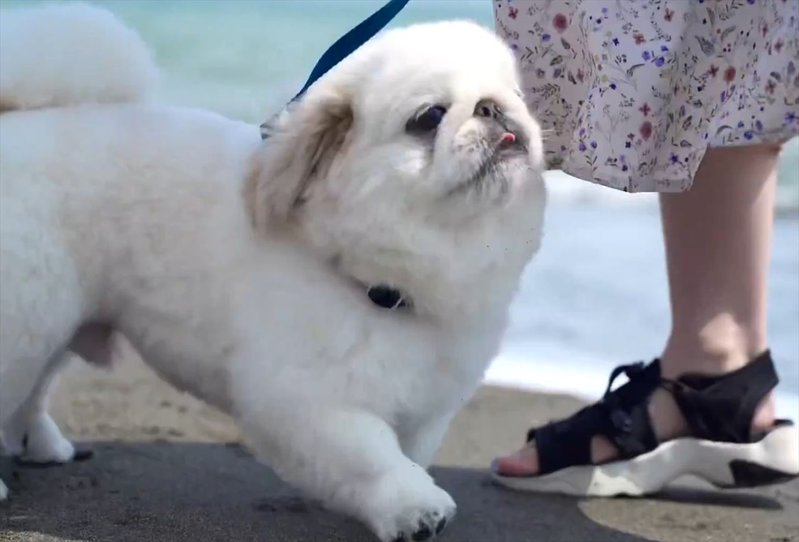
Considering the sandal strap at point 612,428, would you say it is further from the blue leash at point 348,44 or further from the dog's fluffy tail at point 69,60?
the dog's fluffy tail at point 69,60

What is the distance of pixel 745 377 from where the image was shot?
7.97ft

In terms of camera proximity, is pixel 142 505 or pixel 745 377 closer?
pixel 142 505

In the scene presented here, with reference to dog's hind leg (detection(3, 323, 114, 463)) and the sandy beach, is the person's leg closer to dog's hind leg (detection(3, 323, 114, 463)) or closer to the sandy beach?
the sandy beach

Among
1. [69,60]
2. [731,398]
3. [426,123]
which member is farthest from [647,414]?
[69,60]

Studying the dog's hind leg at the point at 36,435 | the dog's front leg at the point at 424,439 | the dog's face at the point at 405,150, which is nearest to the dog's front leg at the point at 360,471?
the dog's front leg at the point at 424,439

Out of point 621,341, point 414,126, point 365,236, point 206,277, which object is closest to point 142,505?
point 206,277

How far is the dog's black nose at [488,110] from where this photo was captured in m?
1.88

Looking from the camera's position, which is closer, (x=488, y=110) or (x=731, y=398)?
(x=488, y=110)

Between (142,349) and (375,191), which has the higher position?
(375,191)

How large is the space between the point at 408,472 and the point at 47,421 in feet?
3.18

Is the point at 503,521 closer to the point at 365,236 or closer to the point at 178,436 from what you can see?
the point at 365,236

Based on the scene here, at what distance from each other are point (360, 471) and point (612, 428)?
0.87 m

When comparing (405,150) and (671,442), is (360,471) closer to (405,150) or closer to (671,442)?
(405,150)

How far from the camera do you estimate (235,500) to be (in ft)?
7.24
